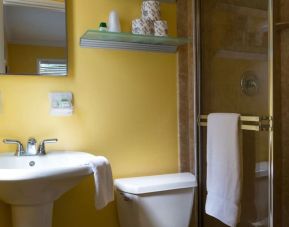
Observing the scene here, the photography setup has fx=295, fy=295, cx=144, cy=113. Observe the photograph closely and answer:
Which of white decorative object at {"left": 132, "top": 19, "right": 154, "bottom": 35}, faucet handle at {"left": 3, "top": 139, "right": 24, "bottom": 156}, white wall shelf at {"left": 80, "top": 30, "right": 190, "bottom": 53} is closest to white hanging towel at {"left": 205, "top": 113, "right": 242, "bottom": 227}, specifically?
white wall shelf at {"left": 80, "top": 30, "right": 190, "bottom": 53}

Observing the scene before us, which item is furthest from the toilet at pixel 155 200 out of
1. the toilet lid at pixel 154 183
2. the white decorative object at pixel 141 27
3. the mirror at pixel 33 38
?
the white decorative object at pixel 141 27

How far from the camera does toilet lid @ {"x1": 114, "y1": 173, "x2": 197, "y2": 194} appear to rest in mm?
1562

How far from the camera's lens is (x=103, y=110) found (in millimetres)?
1731

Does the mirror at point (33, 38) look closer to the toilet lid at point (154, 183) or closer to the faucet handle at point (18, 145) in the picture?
the faucet handle at point (18, 145)

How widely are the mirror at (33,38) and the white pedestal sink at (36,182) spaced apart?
1.52ft

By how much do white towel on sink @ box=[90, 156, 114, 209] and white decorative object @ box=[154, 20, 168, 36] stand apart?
2.79 ft

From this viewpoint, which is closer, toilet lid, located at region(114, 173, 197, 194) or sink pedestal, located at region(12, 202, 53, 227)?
sink pedestal, located at region(12, 202, 53, 227)

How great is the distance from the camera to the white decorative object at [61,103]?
161 cm

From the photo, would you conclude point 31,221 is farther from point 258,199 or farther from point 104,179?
point 258,199

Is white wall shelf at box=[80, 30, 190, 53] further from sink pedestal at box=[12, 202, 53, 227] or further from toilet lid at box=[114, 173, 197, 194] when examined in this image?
sink pedestal at box=[12, 202, 53, 227]

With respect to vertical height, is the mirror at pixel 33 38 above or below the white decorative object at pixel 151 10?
below

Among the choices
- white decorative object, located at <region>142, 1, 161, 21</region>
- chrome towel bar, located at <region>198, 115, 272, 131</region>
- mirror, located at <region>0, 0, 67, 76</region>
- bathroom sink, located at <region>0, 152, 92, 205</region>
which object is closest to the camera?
bathroom sink, located at <region>0, 152, 92, 205</region>

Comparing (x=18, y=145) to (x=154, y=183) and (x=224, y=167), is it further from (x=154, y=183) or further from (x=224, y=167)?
(x=224, y=167)

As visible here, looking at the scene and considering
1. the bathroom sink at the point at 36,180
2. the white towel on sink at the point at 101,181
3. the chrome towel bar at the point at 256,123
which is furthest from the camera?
the chrome towel bar at the point at 256,123
